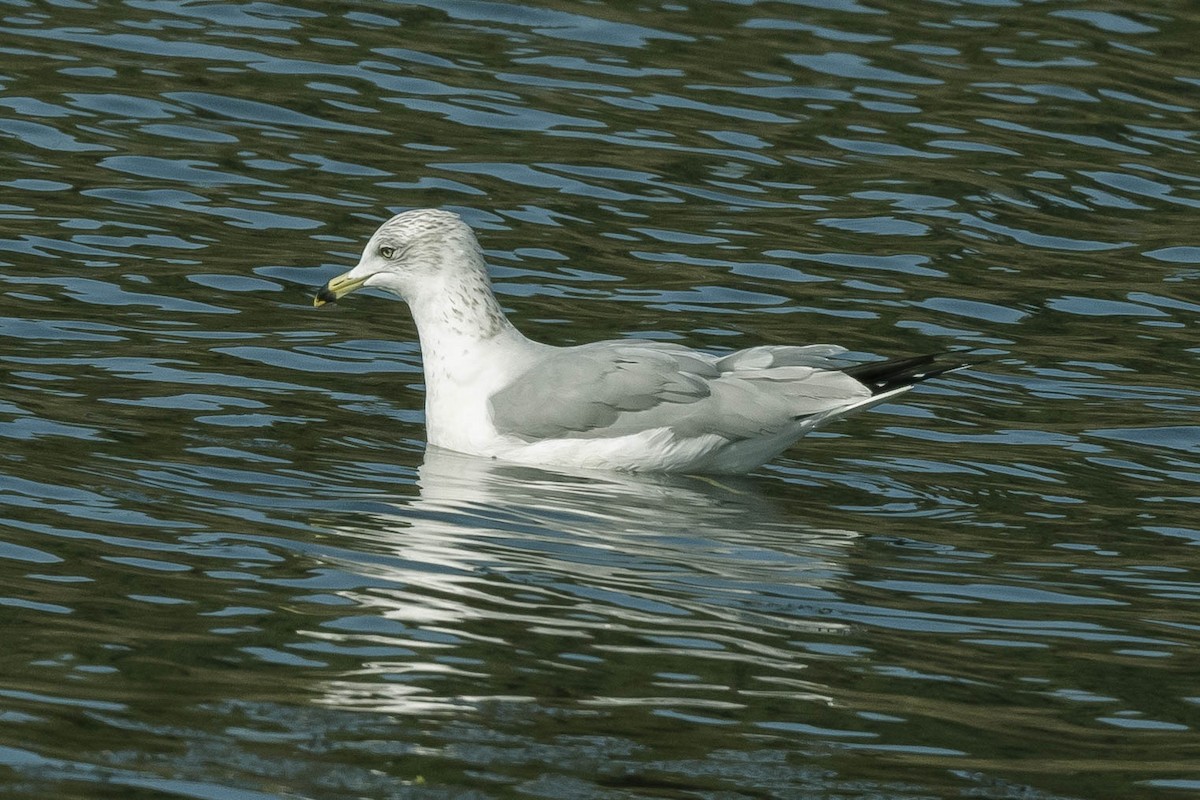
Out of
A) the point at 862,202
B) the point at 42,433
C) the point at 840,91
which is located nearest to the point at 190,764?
the point at 42,433

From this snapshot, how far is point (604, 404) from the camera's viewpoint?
33.3ft

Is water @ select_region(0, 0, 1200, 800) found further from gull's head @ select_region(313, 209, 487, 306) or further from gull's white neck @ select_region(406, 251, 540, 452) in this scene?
gull's head @ select_region(313, 209, 487, 306)

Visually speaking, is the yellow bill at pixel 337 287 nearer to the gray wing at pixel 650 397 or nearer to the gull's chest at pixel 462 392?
the gull's chest at pixel 462 392

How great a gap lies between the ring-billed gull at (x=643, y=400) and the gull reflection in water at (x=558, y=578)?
0.55 ft

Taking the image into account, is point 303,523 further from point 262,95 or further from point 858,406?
point 262,95

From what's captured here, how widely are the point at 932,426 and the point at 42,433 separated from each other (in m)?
4.56

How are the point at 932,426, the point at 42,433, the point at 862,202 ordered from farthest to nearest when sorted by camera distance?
the point at 862,202
the point at 932,426
the point at 42,433

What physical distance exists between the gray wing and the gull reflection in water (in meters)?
0.26

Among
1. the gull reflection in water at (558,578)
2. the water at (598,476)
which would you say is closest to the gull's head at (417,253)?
the water at (598,476)

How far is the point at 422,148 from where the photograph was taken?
51.3ft

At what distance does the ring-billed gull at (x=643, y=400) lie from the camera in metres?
10.2

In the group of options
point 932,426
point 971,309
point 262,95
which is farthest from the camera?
point 262,95

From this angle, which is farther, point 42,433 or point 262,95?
point 262,95

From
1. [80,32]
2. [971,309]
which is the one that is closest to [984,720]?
[971,309]
